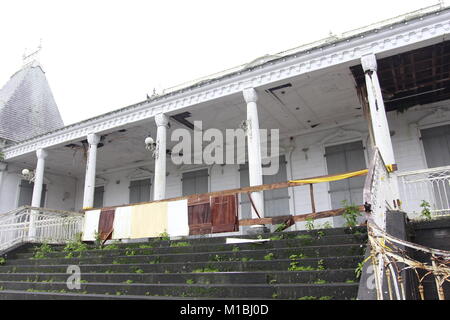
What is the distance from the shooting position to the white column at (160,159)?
1077 centimetres

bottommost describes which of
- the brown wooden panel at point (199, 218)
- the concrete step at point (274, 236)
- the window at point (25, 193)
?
the concrete step at point (274, 236)

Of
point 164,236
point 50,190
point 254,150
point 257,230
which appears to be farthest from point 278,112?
point 50,190

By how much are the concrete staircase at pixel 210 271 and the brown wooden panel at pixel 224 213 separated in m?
0.63

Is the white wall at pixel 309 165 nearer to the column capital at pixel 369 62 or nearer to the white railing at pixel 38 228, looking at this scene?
the column capital at pixel 369 62

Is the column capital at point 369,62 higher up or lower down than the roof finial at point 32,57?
lower down

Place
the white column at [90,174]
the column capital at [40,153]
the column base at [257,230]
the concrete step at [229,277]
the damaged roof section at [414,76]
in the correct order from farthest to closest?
the column capital at [40,153] < the white column at [90,174] < the damaged roof section at [414,76] < the column base at [257,230] < the concrete step at [229,277]

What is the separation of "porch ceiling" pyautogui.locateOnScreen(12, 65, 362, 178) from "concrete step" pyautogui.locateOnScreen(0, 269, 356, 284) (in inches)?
231

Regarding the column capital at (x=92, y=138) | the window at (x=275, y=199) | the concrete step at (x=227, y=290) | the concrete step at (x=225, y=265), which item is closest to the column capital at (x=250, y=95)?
the window at (x=275, y=199)

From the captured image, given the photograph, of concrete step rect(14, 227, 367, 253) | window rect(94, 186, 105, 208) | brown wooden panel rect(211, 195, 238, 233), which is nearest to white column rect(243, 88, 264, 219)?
brown wooden panel rect(211, 195, 238, 233)

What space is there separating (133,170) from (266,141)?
23.5ft

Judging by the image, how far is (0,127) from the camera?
16.4m

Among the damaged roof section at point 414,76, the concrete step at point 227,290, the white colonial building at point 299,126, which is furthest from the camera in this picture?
the damaged roof section at point 414,76

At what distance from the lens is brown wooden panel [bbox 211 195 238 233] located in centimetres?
848

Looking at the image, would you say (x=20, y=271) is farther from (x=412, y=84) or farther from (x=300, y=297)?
(x=412, y=84)
